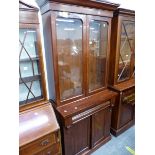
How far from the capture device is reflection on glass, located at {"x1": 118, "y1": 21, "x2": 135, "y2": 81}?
2195 mm

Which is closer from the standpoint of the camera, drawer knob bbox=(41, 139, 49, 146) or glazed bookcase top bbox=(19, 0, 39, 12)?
glazed bookcase top bbox=(19, 0, 39, 12)

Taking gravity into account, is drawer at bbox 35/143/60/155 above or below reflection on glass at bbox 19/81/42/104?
below

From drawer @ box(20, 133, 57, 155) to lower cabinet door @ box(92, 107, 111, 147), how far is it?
2.37ft

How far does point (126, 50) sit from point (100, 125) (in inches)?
52.0

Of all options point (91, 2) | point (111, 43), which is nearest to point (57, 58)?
point (91, 2)

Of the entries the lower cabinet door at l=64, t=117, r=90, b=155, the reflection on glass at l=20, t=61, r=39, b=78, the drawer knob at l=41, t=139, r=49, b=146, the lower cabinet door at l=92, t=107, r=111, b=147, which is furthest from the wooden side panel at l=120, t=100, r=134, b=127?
the reflection on glass at l=20, t=61, r=39, b=78

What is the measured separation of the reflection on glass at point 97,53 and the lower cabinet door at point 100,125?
15.3 inches

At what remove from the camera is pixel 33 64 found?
1442 mm

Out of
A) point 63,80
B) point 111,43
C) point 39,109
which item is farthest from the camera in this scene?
point 111,43

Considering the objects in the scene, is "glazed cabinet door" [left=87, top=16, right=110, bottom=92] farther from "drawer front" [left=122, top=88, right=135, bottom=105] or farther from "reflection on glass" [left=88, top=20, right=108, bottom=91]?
"drawer front" [left=122, top=88, right=135, bottom=105]

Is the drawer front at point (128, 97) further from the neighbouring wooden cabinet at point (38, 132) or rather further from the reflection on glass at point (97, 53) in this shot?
the neighbouring wooden cabinet at point (38, 132)

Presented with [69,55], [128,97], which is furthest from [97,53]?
[128,97]
